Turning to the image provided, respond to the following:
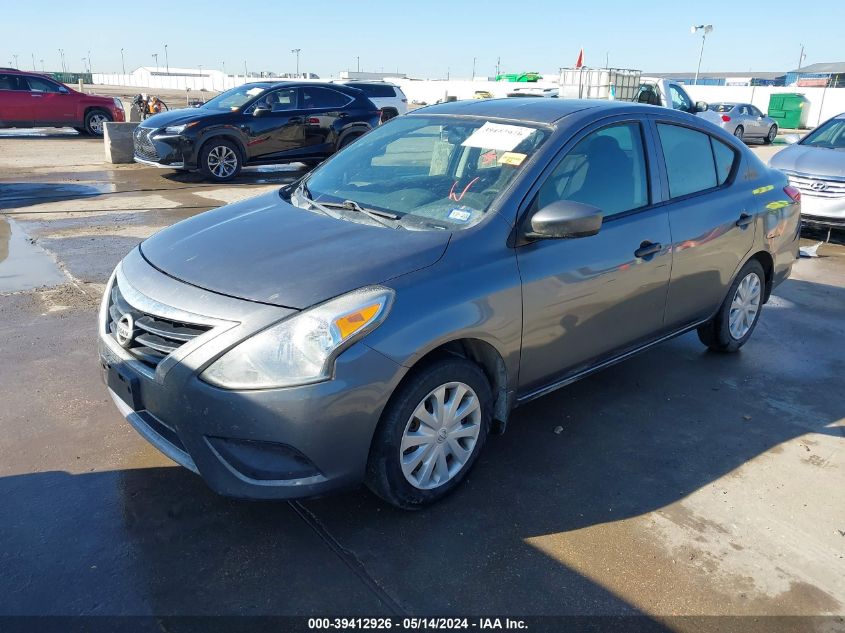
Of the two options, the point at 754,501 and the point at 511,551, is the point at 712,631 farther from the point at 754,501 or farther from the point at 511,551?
the point at 754,501

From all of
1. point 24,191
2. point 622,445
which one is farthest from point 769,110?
point 622,445

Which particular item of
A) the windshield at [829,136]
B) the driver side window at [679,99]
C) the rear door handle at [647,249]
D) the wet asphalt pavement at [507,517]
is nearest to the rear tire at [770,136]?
the driver side window at [679,99]

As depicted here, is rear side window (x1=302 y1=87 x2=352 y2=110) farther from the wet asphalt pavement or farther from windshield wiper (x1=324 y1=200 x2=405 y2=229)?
windshield wiper (x1=324 y1=200 x2=405 y2=229)

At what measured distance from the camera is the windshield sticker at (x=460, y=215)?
328cm

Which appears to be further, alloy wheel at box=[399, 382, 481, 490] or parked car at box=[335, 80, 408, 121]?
parked car at box=[335, 80, 408, 121]

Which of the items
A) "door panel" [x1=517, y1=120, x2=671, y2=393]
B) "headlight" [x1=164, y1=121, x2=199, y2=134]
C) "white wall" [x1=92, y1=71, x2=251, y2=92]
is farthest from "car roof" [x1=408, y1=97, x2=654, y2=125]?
"white wall" [x1=92, y1=71, x2=251, y2=92]

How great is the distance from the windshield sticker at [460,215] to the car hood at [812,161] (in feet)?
24.1

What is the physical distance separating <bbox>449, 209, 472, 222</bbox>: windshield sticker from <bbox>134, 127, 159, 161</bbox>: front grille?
9898mm

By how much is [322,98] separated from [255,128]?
1623 millimetres

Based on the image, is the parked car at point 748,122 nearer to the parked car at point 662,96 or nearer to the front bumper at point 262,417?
the parked car at point 662,96

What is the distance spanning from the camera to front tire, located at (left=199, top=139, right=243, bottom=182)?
1196 centimetres

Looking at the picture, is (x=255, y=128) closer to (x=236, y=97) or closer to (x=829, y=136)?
(x=236, y=97)

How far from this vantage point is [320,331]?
261 centimetres

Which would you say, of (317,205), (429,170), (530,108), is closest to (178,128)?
(317,205)
